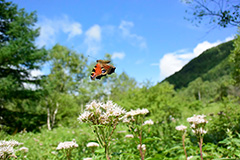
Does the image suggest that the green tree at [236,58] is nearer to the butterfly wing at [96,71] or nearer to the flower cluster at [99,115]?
the butterfly wing at [96,71]

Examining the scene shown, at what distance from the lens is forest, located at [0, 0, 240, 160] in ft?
7.62

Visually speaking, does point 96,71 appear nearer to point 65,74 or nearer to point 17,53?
point 17,53

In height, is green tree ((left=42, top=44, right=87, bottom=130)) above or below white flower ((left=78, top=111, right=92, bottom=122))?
above

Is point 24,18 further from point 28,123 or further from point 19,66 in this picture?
point 28,123

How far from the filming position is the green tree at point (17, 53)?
43.3 ft

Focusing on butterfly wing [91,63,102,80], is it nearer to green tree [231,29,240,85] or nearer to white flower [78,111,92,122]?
white flower [78,111,92,122]

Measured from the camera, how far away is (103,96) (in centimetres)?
2925

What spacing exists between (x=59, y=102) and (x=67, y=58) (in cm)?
717

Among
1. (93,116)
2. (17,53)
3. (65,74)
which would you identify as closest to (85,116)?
(93,116)

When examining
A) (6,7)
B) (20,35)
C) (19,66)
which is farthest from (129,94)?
(6,7)

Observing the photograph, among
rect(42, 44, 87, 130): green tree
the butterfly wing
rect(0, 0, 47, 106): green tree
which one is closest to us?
the butterfly wing

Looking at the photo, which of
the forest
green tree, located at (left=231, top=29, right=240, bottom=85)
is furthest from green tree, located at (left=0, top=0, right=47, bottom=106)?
green tree, located at (left=231, top=29, right=240, bottom=85)

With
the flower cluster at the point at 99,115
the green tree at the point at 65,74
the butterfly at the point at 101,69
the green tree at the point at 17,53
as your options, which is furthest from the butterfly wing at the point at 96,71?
the green tree at the point at 65,74

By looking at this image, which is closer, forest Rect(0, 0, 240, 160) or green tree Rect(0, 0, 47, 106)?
forest Rect(0, 0, 240, 160)
